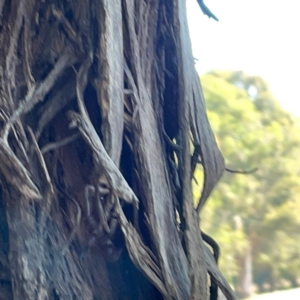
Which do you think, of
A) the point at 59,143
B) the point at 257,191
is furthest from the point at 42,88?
the point at 257,191

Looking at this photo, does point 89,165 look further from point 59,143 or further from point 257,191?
point 257,191

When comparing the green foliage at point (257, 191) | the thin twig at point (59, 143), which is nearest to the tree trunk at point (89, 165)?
the thin twig at point (59, 143)

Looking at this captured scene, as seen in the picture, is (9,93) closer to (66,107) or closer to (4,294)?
(66,107)

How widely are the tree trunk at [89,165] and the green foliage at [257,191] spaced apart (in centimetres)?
58

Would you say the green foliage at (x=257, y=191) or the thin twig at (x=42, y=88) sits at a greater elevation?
the thin twig at (x=42, y=88)

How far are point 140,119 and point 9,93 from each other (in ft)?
0.38

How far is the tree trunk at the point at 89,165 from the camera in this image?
14.8 inches

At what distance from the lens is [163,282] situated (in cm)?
40

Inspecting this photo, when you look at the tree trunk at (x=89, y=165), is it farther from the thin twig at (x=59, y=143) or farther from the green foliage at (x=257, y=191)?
the green foliage at (x=257, y=191)

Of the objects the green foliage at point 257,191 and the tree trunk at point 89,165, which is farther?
the green foliage at point 257,191

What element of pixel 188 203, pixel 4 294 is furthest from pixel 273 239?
pixel 4 294

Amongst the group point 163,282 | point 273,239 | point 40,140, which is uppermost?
point 40,140

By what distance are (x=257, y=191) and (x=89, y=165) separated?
0.74 m

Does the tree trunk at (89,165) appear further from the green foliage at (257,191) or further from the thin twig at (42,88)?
the green foliage at (257,191)
